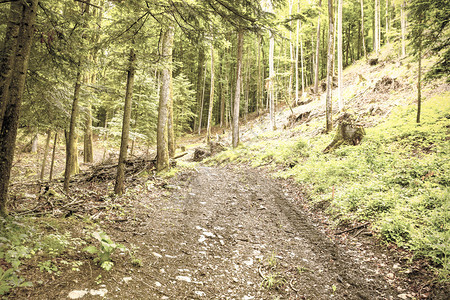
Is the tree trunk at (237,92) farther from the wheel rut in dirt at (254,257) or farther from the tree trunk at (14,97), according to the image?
the tree trunk at (14,97)

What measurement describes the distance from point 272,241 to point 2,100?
6.04 m

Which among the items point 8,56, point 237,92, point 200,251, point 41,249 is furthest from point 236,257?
point 237,92

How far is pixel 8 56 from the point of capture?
409 centimetres

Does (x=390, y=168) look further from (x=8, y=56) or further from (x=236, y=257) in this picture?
(x=8, y=56)

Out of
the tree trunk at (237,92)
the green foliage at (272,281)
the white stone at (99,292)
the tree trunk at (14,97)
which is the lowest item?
the green foliage at (272,281)

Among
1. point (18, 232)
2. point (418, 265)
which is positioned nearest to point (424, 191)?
point (418, 265)

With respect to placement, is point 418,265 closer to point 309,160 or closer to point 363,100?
point 309,160

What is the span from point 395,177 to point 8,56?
10.1 meters

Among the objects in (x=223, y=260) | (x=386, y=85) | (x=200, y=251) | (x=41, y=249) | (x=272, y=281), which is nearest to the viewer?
(x=41, y=249)

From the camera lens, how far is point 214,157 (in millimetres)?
17344

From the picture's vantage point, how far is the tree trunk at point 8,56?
3.61 m

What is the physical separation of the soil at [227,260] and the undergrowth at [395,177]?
0.66 meters

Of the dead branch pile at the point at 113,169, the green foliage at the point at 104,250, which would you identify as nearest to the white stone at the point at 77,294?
the green foliage at the point at 104,250

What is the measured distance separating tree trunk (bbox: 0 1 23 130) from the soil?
2891mm
